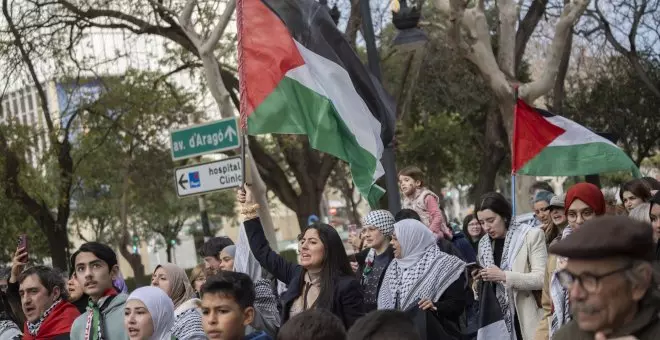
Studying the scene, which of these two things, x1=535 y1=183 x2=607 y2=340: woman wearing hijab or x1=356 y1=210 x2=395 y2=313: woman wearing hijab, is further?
x1=356 y1=210 x2=395 y2=313: woman wearing hijab

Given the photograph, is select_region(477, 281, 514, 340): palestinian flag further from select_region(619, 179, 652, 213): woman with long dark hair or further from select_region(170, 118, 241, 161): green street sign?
select_region(170, 118, 241, 161): green street sign

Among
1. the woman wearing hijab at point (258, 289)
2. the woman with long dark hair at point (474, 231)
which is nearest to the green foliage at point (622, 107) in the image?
the woman with long dark hair at point (474, 231)

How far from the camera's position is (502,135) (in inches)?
892

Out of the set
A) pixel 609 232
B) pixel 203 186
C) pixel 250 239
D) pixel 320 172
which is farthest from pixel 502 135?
pixel 609 232

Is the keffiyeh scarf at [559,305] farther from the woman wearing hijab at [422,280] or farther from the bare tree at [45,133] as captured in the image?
the bare tree at [45,133]

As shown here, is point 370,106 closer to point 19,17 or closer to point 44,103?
point 19,17

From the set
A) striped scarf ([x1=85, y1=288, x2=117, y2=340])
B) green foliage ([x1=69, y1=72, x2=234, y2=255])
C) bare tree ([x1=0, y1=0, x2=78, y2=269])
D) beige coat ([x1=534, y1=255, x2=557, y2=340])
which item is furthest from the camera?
green foliage ([x1=69, y1=72, x2=234, y2=255])

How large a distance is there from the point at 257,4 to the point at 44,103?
13968 mm

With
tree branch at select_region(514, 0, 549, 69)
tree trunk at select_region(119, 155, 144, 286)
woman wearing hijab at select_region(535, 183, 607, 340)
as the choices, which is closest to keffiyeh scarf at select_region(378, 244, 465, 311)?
woman wearing hijab at select_region(535, 183, 607, 340)

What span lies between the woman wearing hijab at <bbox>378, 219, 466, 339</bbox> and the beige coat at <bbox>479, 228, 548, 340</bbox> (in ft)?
1.92

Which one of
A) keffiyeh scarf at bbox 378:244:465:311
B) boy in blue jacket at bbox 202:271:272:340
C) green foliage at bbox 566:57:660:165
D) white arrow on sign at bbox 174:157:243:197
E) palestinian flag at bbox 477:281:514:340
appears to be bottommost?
palestinian flag at bbox 477:281:514:340

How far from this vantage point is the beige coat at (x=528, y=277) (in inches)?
320

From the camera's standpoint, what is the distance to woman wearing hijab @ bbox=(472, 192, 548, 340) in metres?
8.11

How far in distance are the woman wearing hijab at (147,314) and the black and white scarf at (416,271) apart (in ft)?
5.68
